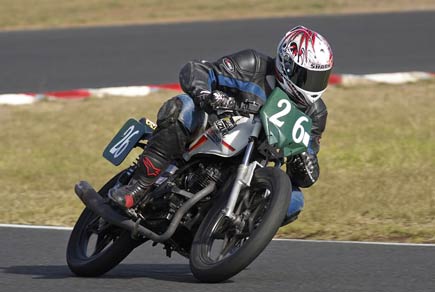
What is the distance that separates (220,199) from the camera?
5.68m

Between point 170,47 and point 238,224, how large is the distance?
10.8m

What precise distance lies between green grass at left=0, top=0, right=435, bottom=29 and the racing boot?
12689 mm

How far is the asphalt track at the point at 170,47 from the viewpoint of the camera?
562 inches

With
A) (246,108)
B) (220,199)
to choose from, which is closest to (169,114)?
(246,108)

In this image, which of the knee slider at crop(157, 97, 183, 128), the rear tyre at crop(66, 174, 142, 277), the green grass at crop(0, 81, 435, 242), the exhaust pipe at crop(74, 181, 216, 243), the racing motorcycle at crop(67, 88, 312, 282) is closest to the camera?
the racing motorcycle at crop(67, 88, 312, 282)

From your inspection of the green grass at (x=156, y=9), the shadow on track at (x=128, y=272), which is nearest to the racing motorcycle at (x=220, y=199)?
the shadow on track at (x=128, y=272)

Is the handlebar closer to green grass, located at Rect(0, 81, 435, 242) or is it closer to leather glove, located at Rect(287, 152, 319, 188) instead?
leather glove, located at Rect(287, 152, 319, 188)

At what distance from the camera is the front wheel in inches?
212

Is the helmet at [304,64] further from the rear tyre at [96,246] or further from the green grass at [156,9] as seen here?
the green grass at [156,9]

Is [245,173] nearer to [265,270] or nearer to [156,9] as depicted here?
[265,270]

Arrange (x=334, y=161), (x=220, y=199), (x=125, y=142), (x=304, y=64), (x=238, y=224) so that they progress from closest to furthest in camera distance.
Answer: (x=238, y=224), (x=220, y=199), (x=304, y=64), (x=125, y=142), (x=334, y=161)

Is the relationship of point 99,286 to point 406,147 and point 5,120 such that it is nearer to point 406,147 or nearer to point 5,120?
point 406,147

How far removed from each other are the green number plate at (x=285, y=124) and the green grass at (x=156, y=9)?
13.2 metres

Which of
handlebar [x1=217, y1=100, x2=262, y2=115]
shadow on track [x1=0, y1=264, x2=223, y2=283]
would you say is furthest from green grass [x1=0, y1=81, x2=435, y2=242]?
handlebar [x1=217, y1=100, x2=262, y2=115]
